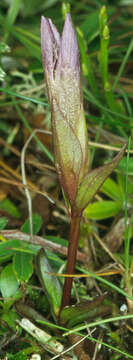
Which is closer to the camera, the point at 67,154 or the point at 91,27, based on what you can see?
the point at 67,154

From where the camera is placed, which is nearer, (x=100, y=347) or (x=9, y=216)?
(x=100, y=347)

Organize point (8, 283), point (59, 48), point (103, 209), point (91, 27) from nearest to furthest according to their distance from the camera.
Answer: point (59, 48) < point (8, 283) < point (103, 209) < point (91, 27)

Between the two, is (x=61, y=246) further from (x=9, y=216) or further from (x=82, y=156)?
(x=82, y=156)

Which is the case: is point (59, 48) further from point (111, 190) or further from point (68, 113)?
point (111, 190)

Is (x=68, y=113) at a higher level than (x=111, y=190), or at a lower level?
higher

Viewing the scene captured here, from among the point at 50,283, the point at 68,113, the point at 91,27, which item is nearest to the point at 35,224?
the point at 50,283

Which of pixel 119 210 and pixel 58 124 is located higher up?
pixel 58 124

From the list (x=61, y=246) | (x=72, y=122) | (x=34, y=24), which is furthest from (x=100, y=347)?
(x=34, y=24)

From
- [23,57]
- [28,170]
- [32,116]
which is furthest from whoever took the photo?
[23,57]

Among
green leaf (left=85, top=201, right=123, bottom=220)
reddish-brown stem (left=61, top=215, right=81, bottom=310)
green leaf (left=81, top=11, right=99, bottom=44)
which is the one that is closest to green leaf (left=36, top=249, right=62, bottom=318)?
reddish-brown stem (left=61, top=215, right=81, bottom=310)
